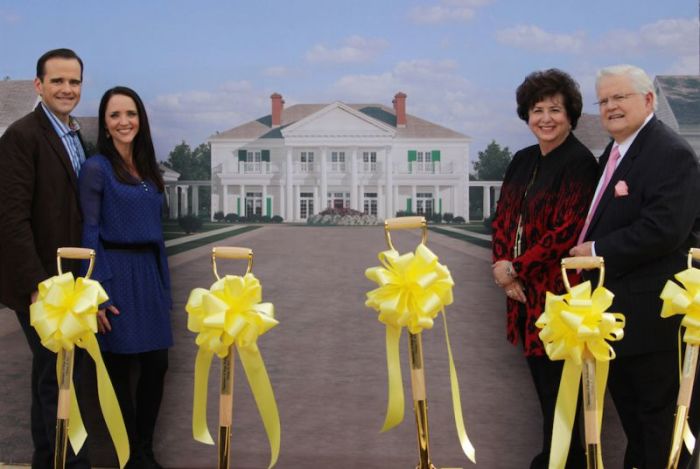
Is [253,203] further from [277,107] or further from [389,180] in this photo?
[389,180]

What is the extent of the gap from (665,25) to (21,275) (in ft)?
9.05

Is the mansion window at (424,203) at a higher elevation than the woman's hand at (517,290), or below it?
A: higher

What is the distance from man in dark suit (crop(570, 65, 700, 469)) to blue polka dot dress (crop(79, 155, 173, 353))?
1417 millimetres

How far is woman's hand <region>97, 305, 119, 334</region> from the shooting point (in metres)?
2.34

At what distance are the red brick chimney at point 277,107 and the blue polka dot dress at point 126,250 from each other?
2.88 feet

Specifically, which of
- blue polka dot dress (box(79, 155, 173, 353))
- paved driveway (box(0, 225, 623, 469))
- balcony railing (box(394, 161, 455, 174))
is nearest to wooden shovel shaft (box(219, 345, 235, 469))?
blue polka dot dress (box(79, 155, 173, 353))

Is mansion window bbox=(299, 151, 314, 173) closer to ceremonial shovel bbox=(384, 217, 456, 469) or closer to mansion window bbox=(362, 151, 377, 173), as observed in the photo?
mansion window bbox=(362, 151, 377, 173)

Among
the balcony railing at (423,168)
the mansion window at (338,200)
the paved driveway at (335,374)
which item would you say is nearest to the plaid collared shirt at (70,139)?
the paved driveway at (335,374)

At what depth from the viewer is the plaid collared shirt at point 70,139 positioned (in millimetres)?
2439

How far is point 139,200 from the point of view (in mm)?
2398

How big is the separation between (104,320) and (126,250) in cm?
25

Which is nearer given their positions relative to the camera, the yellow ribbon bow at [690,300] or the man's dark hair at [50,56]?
the yellow ribbon bow at [690,300]

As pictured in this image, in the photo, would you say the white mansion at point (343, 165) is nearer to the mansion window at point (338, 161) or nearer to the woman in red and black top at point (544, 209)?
the mansion window at point (338, 161)

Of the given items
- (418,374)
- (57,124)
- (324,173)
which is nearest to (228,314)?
(418,374)
